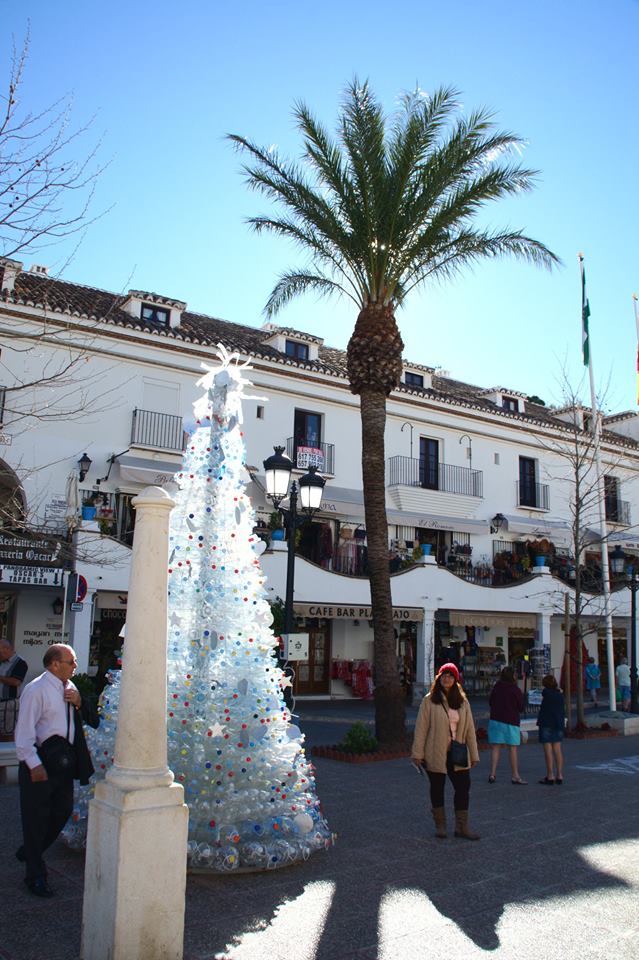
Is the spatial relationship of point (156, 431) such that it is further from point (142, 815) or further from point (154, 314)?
point (142, 815)

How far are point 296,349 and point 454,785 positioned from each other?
20.0 metres

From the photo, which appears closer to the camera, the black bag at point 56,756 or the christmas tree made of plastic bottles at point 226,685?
the black bag at point 56,756

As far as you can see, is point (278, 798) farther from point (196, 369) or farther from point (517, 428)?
point (517, 428)

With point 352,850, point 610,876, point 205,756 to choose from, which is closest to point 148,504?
point 205,756

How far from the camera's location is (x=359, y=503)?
79.5ft

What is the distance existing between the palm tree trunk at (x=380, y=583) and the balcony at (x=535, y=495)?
17.0m

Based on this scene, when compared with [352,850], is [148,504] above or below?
above

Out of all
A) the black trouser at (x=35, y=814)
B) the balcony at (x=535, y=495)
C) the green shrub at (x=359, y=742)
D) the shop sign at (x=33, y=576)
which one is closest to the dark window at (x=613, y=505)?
the balcony at (x=535, y=495)

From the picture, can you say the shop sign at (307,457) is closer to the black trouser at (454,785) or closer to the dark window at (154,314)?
the dark window at (154,314)

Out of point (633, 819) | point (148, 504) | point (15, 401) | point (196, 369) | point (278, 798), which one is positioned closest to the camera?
point (148, 504)

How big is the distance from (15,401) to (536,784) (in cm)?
1402

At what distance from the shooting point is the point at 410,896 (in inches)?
227

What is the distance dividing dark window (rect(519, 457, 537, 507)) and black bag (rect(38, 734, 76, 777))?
25858 mm

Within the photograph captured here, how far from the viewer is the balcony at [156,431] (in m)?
20.7
